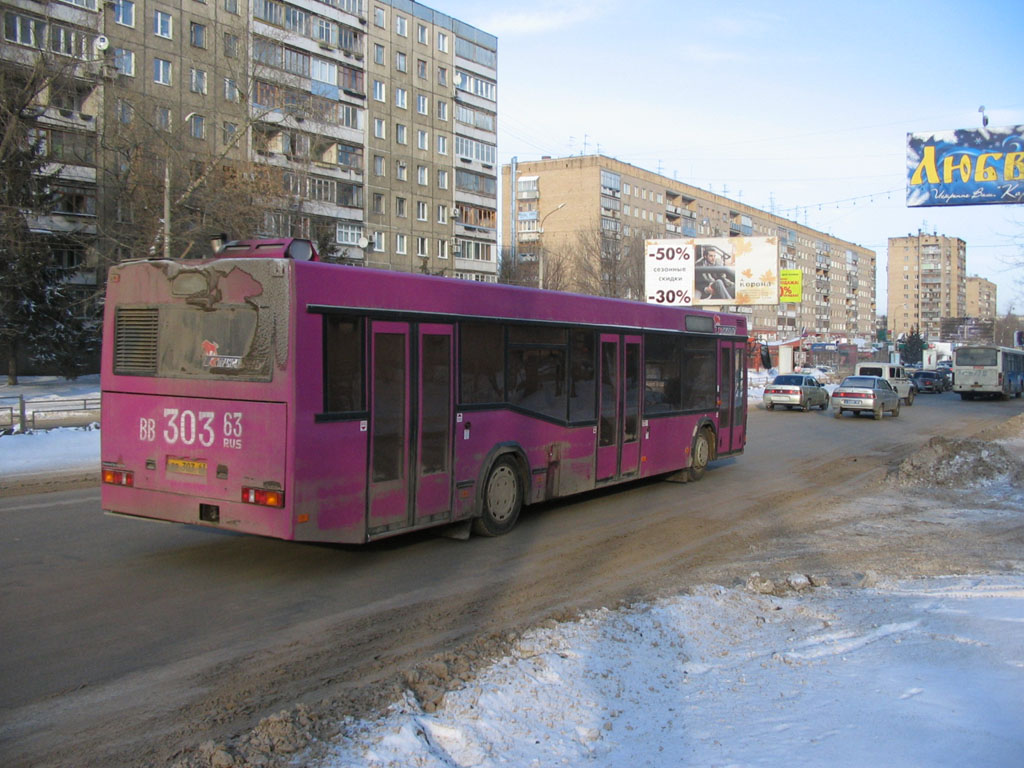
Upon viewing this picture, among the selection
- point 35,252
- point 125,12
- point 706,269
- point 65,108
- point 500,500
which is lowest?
point 500,500

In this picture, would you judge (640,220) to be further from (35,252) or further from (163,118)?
(35,252)

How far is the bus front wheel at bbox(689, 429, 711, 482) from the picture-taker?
1436 centimetres

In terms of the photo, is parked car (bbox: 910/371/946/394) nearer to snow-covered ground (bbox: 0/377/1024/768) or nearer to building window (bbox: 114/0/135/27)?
building window (bbox: 114/0/135/27)

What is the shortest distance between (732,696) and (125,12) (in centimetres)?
4822

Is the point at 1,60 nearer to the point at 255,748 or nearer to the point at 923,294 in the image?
the point at 255,748

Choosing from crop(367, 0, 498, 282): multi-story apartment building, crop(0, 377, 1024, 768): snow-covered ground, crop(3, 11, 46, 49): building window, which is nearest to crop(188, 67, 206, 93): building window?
crop(3, 11, 46, 49): building window

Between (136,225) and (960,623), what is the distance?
99.2 ft

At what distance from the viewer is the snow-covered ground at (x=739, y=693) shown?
3.92 metres

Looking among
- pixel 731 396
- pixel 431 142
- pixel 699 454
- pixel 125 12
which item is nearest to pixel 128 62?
pixel 125 12

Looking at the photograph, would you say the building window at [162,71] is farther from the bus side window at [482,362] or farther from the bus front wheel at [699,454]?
the bus side window at [482,362]

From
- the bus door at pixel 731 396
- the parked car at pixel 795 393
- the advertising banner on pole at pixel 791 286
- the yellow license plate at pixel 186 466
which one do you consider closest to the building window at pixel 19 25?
the parked car at pixel 795 393

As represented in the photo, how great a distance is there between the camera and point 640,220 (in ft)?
336

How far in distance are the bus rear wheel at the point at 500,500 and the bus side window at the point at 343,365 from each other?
2.30 m

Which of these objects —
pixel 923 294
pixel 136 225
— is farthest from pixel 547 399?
pixel 923 294
